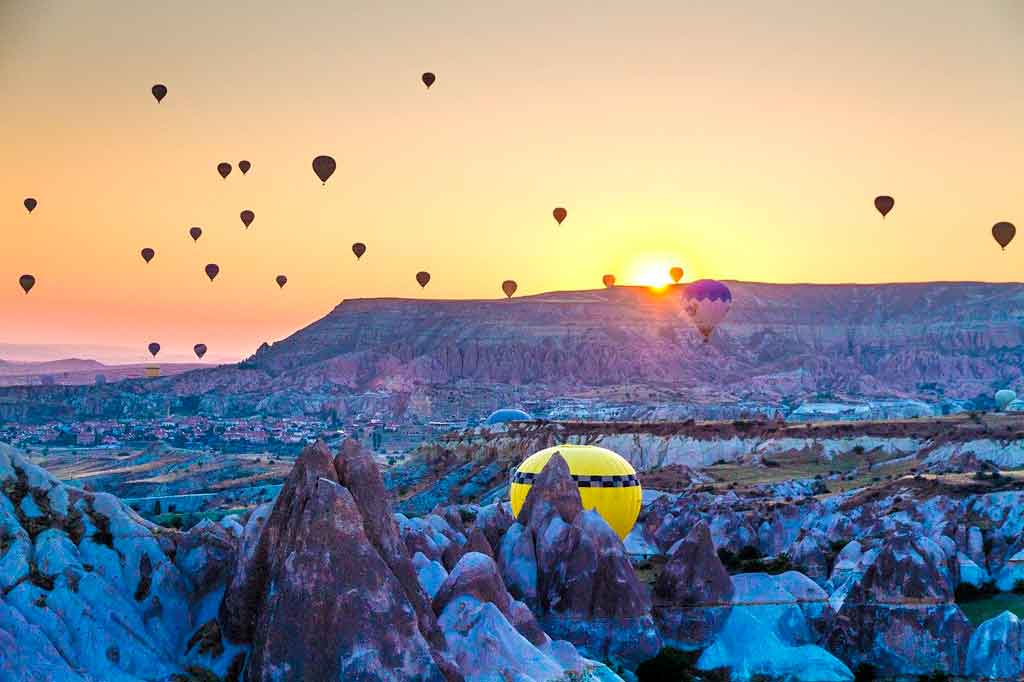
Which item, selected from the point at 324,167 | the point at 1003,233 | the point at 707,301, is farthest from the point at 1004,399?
the point at 324,167

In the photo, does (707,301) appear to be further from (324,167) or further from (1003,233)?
(324,167)

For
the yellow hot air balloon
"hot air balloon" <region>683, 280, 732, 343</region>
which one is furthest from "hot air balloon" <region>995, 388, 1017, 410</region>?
the yellow hot air balloon

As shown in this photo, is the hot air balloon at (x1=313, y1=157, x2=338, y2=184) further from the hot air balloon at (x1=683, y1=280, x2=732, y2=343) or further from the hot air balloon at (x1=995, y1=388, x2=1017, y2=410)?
the hot air balloon at (x1=995, y1=388, x2=1017, y2=410)

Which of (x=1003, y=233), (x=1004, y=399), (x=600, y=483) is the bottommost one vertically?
(x=1004, y=399)

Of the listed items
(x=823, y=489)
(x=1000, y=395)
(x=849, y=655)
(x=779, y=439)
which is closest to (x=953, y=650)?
(x=849, y=655)

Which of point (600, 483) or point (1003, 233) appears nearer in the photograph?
point (600, 483)

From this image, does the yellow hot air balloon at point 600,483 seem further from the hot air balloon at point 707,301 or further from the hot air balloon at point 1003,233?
the hot air balloon at point 707,301
